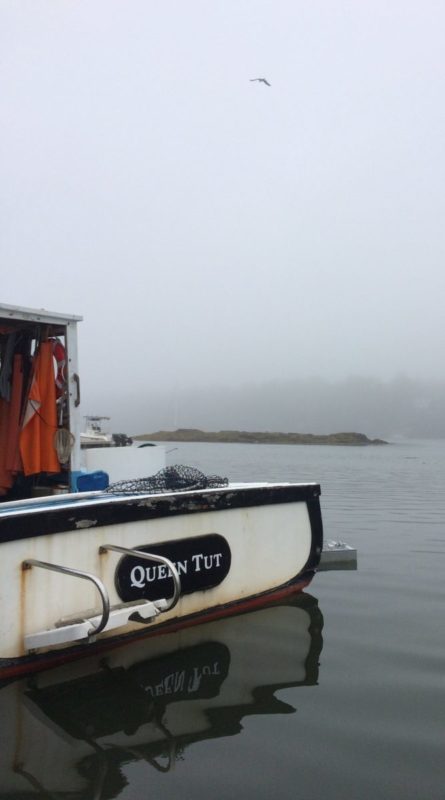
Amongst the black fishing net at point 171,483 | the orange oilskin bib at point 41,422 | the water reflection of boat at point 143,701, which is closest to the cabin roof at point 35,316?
the orange oilskin bib at point 41,422

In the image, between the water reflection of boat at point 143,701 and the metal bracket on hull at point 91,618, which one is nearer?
the water reflection of boat at point 143,701

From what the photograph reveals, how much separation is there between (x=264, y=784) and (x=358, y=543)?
6854 millimetres

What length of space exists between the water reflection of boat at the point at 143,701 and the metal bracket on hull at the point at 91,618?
1.05ft

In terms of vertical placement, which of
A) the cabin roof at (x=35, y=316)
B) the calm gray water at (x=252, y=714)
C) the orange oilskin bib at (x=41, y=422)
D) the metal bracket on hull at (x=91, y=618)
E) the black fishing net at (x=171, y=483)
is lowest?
the calm gray water at (x=252, y=714)

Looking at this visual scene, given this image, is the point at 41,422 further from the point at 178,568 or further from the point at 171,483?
the point at 178,568

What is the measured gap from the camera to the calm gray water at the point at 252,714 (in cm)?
306

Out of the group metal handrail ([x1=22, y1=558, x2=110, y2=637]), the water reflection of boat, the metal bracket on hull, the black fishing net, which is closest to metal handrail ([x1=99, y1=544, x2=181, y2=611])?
the metal bracket on hull

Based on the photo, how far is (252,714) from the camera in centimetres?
375

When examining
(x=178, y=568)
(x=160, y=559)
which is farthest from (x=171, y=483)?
(x=160, y=559)

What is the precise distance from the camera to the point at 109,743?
3385 mm

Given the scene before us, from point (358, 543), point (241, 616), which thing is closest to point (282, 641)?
point (241, 616)

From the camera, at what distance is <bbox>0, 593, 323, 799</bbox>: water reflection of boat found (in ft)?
10.5

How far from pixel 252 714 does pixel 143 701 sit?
648 mm

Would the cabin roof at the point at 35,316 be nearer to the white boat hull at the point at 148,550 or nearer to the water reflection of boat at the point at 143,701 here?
the white boat hull at the point at 148,550
